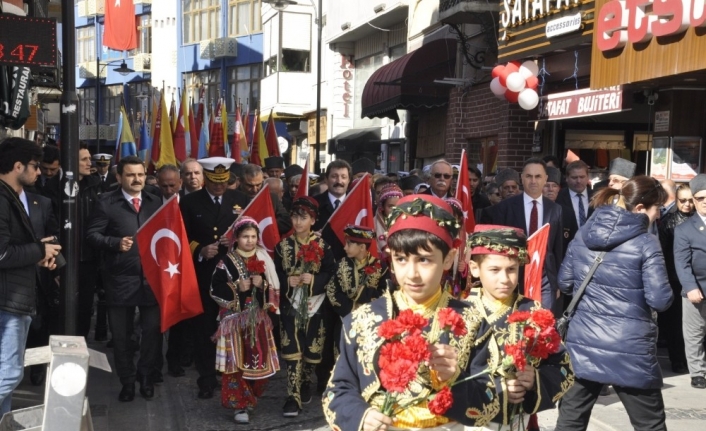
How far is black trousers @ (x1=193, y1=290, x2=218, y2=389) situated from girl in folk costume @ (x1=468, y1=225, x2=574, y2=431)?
13.7ft

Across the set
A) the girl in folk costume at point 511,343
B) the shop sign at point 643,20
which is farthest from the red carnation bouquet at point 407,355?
the shop sign at point 643,20

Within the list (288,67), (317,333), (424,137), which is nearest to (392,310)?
(317,333)

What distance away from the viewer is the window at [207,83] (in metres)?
47.7

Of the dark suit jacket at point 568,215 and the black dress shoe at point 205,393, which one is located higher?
the dark suit jacket at point 568,215

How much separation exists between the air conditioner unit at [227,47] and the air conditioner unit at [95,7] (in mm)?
14999

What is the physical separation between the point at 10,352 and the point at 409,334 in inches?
139

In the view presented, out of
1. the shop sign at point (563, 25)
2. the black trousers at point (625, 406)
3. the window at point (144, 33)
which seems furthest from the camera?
the window at point (144, 33)

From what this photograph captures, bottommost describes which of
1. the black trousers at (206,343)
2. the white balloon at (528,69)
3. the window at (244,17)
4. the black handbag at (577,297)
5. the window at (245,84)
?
the black trousers at (206,343)

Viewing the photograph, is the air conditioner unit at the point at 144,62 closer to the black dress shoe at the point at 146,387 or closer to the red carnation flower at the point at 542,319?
the black dress shoe at the point at 146,387

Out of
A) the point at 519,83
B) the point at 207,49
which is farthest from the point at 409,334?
the point at 207,49

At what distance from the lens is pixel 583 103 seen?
12.1m

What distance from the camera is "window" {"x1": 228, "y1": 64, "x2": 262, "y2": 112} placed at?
45094 millimetres

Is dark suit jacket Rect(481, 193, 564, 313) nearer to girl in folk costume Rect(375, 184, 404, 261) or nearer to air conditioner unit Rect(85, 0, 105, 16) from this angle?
girl in folk costume Rect(375, 184, 404, 261)

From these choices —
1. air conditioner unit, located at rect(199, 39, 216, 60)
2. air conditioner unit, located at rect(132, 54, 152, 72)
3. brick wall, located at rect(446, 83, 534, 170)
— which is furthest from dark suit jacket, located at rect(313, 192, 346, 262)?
air conditioner unit, located at rect(132, 54, 152, 72)
